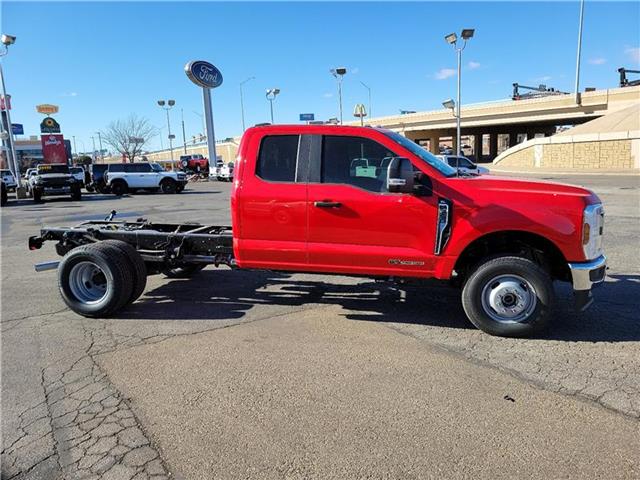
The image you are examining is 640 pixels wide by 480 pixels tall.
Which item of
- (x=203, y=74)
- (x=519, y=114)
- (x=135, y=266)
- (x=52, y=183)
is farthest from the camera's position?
(x=519, y=114)

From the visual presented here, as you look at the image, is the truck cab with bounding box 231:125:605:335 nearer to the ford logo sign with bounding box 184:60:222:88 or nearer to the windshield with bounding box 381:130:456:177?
the windshield with bounding box 381:130:456:177

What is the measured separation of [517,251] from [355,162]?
1.88 meters

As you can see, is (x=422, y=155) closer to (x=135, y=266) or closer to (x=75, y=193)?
(x=135, y=266)

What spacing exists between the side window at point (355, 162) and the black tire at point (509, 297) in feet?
4.27

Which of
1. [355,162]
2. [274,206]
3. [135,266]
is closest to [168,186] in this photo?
[135,266]

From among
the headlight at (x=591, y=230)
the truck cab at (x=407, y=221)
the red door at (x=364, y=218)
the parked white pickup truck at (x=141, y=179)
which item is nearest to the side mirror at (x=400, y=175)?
the truck cab at (x=407, y=221)

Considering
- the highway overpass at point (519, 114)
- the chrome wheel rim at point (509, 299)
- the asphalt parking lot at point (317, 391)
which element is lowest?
the asphalt parking lot at point (317, 391)

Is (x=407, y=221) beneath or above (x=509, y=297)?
above

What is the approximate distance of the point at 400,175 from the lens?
4406 millimetres

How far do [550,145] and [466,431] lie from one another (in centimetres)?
4401

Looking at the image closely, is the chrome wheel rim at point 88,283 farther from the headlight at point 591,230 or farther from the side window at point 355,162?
the headlight at point 591,230

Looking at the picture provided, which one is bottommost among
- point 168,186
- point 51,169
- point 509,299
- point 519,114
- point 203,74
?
point 509,299

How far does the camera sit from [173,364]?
4207mm

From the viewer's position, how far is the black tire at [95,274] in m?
5.36
